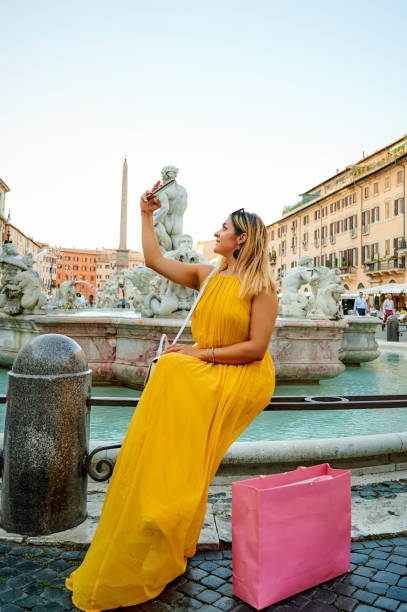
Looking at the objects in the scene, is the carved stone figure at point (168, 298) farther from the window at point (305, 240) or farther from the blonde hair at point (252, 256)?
the window at point (305, 240)

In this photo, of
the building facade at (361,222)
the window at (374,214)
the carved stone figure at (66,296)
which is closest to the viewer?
the carved stone figure at (66,296)

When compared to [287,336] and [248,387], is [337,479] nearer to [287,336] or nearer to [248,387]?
[248,387]

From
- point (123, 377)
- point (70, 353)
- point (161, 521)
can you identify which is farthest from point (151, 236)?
point (123, 377)

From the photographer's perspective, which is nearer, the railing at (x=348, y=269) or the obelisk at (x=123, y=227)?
the obelisk at (x=123, y=227)

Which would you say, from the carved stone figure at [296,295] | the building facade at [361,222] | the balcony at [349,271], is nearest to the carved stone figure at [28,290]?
the carved stone figure at [296,295]

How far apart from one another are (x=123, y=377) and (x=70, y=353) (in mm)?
3770

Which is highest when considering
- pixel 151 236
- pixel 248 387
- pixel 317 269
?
pixel 317 269

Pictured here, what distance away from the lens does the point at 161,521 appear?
6.50 ft

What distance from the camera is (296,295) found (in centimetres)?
952

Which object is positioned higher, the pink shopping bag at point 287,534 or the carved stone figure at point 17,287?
the carved stone figure at point 17,287

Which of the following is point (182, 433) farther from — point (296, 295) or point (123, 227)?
point (123, 227)

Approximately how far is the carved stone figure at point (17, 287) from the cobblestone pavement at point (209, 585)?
17.8 ft

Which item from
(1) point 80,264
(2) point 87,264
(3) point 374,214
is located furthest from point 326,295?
(2) point 87,264

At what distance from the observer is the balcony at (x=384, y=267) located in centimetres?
3978
